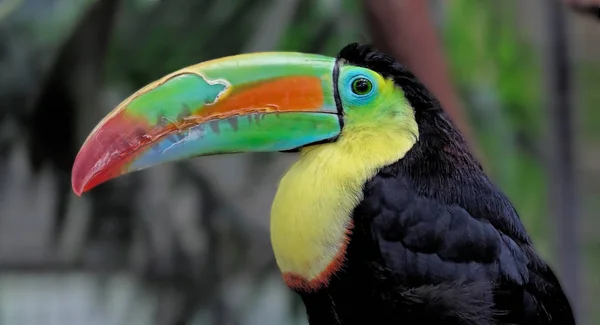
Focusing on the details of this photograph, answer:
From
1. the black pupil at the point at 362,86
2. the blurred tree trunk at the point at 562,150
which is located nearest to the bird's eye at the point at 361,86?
the black pupil at the point at 362,86

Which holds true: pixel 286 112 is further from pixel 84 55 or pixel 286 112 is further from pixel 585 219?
pixel 585 219

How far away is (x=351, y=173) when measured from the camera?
782 mm

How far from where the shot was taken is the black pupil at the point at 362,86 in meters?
0.81

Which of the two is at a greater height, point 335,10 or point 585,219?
point 335,10

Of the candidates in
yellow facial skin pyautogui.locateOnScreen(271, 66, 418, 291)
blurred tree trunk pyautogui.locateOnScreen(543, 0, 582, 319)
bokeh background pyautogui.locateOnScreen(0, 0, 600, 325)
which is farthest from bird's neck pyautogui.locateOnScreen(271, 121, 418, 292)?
blurred tree trunk pyautogui.locateOnScreen(543, 0, 582, 319)

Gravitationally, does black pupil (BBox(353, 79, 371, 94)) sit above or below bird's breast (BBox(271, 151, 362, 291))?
above

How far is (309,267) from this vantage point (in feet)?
2.56

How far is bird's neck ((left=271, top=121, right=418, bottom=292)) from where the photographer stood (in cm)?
77

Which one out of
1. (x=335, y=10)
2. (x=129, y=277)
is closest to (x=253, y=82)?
(x=335, y=10)

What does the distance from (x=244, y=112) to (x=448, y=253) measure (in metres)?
0.28

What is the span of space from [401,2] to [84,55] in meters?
0.92

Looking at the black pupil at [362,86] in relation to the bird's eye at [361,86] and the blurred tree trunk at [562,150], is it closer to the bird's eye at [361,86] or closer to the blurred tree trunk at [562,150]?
the bird's eye at [361,86]

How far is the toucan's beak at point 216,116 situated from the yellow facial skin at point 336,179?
23mm

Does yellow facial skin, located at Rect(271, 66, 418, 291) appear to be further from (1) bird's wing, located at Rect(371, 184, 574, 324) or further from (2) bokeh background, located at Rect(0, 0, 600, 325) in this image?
(2) bokeh background, located at Rect(0, 0, 600, 325)
